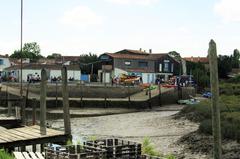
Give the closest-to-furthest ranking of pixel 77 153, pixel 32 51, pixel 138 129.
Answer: pixel 77 153
pixel 138 129
pixel 32 51

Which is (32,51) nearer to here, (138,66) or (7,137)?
(138,66)

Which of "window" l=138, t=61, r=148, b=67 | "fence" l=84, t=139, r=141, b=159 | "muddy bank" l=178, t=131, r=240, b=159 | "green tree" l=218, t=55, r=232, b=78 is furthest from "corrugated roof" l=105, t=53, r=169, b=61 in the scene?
"fence" l=84, t=139, r=141, b=159

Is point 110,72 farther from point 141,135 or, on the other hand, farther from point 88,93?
point 141,135

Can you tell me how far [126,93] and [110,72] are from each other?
27.6m

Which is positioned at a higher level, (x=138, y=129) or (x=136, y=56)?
(x=136, y=56)

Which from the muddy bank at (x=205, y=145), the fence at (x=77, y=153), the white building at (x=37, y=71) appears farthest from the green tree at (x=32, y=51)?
the fence at (x=77, y=153)

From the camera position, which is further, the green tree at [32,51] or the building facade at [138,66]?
the green tree at [32,51]

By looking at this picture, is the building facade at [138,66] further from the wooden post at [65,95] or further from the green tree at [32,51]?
the wooden post at [65,95]

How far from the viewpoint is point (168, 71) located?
104 m

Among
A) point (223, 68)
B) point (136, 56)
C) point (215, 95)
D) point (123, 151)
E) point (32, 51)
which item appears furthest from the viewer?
point (32, 51)

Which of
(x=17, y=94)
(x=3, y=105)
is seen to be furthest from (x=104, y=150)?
(x=17, y=94)

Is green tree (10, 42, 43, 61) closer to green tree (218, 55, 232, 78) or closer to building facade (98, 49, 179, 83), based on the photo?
building facade (98, 49, 179, 83)

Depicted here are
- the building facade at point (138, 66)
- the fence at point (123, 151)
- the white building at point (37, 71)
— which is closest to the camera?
the fence at point (123, 151)

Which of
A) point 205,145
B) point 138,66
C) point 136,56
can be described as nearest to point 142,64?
point 138,66
